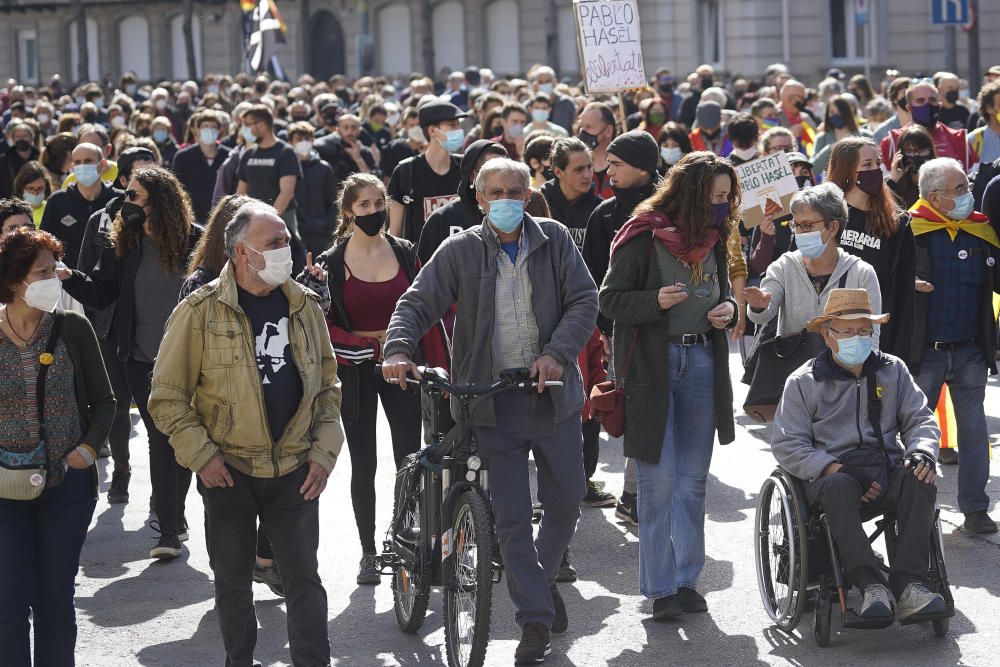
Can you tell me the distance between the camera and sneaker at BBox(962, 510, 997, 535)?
799 centimetres

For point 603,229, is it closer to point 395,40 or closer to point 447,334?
point 447,334

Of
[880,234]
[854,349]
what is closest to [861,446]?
[854,349]

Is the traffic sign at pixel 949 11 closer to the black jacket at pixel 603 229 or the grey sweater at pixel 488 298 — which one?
the black jacket at pixel 603 229

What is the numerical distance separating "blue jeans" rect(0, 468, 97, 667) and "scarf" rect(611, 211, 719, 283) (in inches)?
97.5

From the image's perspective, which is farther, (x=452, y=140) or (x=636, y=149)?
(x=452, y=140)

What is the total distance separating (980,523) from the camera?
8.02 m

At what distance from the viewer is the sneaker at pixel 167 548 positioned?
8.20 metres

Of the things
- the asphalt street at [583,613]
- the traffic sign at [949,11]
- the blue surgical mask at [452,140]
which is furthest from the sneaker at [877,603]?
the traffic sign at [949,11]

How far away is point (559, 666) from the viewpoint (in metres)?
6.37

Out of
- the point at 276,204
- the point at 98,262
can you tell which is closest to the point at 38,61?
the point at 276,204

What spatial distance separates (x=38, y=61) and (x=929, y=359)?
190 ft

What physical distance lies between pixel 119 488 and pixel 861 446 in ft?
15.5

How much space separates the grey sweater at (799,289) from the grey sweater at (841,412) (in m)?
0.69

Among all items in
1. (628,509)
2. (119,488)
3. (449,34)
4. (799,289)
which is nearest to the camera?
(799,289)
